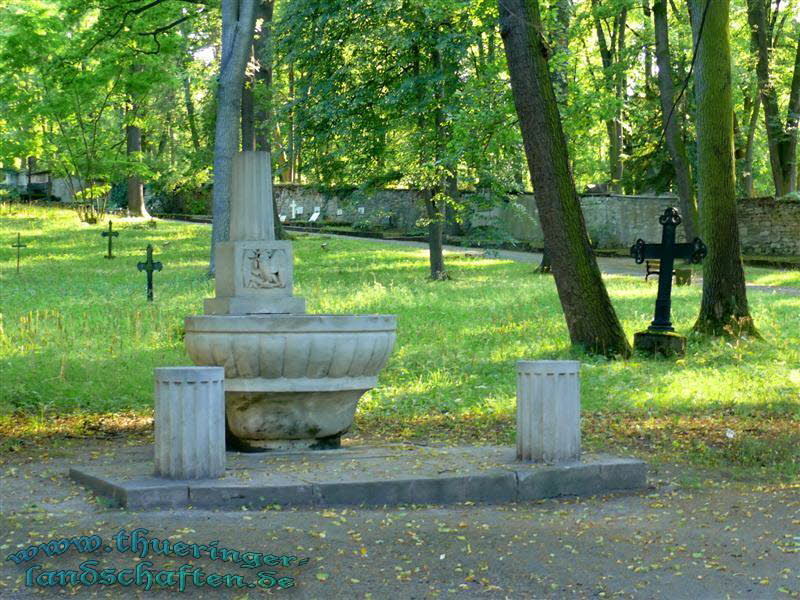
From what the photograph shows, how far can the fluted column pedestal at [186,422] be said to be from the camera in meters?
7.61

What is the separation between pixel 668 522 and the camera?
24.1ft

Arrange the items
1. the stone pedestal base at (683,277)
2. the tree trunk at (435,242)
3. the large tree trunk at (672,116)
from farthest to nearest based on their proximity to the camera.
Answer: the stone pedestal base at (683,277) < the tree trunk at (435,242) < the large tree trunk at (672,116)

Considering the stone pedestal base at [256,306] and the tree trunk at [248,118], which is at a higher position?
the tree trunk at [248,118]

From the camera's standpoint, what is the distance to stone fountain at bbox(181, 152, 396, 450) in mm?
8562

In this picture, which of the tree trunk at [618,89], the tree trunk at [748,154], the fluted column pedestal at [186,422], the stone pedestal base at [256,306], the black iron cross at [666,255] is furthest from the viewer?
the tree trunk at [748,154]

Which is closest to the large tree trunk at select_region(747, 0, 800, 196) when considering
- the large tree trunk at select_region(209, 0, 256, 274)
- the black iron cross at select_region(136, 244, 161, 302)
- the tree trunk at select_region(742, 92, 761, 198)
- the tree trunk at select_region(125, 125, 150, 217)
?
the tree trunk at select_region(742, 92, 761, 198)

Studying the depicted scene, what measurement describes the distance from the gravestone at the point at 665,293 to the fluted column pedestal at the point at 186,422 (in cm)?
860

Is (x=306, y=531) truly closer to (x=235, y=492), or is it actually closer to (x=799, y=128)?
(x=235, y=492)

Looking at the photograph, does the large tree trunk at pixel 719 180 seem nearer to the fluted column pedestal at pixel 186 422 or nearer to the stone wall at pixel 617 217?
the fluted column pedestal at pixel 186 422

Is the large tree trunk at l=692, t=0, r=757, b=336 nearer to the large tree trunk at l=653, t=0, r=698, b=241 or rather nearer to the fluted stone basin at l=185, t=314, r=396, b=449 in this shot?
the fluted stone basin at l=185, t=314, r=396, b=449

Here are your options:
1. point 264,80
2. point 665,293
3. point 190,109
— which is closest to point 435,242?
point 264,80

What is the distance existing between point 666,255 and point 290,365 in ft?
27.9

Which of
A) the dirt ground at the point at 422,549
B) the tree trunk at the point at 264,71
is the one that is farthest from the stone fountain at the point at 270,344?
the tree trunk at the point at 264,71

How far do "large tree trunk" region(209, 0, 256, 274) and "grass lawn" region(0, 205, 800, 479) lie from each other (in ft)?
6.13
